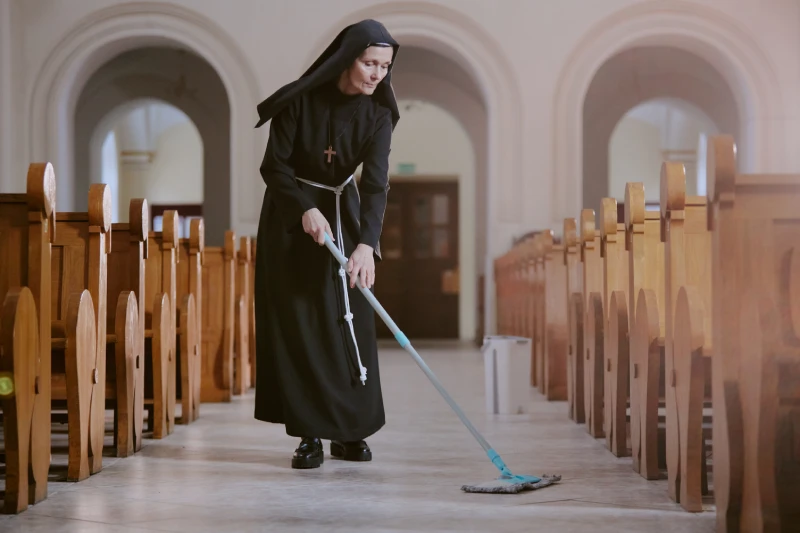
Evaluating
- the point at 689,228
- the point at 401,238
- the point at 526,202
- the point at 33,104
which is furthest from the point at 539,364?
the point at 401,238

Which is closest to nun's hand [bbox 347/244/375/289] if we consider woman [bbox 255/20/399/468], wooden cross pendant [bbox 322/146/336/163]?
woman [bbox 255/20/399/468]

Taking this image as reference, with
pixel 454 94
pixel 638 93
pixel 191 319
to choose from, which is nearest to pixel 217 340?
pixel 191 319

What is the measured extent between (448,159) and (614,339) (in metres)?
11.8

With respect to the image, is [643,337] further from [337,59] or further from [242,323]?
[242,323]

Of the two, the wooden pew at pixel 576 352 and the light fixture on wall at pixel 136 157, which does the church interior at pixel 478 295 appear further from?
the light fixture on wall at pixel 136 157

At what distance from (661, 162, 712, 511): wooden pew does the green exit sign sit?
12145mm

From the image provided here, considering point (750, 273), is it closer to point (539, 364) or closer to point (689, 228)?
point (689, 228)

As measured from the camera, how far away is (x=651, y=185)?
16.9 m

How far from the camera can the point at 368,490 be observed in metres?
3.09

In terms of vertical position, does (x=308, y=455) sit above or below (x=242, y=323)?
below

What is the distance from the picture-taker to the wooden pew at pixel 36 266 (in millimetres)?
2904

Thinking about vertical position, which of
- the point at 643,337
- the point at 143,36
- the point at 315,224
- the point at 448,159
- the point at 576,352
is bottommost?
the point at 576,352

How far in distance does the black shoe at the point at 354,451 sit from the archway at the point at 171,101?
384 inches

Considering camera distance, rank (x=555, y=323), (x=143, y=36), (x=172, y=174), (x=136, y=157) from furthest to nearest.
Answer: (x=172, y=174) < (x=136, y=157) < (x=143, y=36) < (x=555, y=323)
